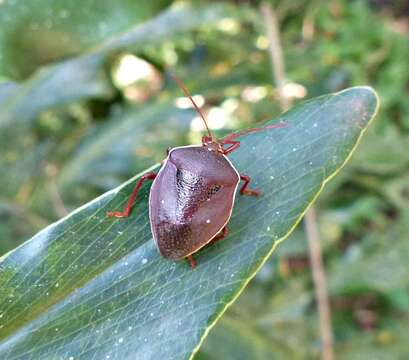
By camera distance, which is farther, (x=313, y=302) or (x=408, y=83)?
(x=408, y=83)

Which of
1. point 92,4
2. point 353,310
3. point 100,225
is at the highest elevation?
point 92,4

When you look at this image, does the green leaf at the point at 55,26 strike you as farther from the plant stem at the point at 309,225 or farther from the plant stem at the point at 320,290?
the plant stem at the point at 320,290

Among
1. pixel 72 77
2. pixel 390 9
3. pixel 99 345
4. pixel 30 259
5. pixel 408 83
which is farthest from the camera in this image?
pixel 390 9

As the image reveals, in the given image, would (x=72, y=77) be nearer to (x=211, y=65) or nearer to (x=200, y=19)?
(x=200, y=19)

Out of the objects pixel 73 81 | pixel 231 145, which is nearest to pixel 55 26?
pixel 73 81

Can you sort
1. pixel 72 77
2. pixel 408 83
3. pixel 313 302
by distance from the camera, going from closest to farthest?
1. pixel 72 77
2. pixel 313 302
3. pixel 408 83

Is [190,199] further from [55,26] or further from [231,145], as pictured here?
[55,26]

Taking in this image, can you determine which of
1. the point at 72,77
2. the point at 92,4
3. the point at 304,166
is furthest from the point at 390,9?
the point at 304,166
